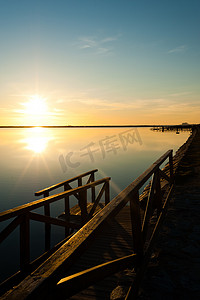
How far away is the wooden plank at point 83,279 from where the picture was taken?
1.61 metres

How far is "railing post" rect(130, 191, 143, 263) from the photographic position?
10.2 ft

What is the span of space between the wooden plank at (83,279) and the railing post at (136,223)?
435 mm

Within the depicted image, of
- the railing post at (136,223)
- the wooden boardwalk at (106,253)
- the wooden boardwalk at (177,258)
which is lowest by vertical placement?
the wooden boardwalk at (106,253)

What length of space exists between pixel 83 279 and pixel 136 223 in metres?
1.42

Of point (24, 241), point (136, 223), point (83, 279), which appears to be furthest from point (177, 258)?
point (24, 241)

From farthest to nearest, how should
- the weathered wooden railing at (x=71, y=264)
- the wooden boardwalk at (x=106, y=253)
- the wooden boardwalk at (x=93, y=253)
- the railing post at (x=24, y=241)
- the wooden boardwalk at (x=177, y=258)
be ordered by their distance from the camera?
the railing post at (x=24, y=241) → the wooden boardwalk at (x=106, y=253) → the wooden boardwalk at (x=177, y=258) → the wooden boardwalk at (x=93, y=253) → the weathered wooden railing at (x=71, y=264)

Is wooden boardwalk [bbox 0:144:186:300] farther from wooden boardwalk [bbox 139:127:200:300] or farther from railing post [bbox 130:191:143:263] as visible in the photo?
wooden boardwalk [bbox 139:127:200:300]

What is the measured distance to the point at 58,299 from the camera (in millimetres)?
1557

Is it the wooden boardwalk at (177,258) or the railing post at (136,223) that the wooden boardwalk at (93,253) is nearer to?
the railing post at (136,223)

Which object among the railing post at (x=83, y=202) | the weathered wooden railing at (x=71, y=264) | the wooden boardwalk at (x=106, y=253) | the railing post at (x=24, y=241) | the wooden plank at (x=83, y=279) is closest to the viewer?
the weathered wooden railing at (x=71, y=264)

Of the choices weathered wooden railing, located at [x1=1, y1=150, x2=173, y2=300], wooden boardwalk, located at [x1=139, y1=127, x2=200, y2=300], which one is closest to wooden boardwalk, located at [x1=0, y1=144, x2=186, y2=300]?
weathered wooden railing, located at [x1=1, y1=150, x2=173, y2=300]

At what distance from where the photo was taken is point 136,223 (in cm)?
318

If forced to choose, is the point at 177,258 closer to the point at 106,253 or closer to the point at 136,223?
the point at 136,223

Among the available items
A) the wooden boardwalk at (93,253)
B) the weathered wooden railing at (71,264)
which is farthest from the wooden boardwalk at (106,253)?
the weathered wooden railing at (71,264)
